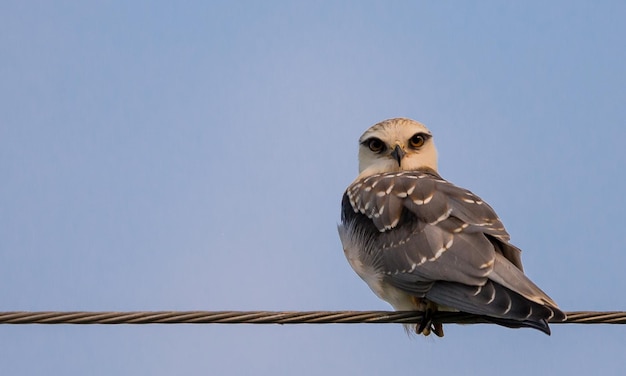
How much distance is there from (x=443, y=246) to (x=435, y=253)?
6 centimetres

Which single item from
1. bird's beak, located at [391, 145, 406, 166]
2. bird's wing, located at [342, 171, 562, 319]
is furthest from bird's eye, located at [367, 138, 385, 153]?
bird's wing, located at [342, 171, 562, 319]

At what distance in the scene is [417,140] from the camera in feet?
26.8

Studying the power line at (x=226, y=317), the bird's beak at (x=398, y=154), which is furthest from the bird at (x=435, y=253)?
the bird's beak at (x=398, y=154)

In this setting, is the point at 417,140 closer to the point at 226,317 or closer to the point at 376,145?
the point at 376,145

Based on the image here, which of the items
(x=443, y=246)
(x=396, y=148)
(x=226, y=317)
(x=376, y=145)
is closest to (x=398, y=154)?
(x=396, y=148)

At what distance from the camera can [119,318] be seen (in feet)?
14.3

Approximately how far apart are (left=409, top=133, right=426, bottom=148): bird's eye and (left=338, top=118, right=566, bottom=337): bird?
4.30 ft

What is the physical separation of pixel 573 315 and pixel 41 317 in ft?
8.00

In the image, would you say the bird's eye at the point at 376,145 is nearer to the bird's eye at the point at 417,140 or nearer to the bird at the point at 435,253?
the bird's eye at the point at 417,140

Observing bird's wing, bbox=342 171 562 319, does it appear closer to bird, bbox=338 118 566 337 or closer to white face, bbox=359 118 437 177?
bird, bbox=338 118 566 337

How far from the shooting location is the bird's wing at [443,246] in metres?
5.05

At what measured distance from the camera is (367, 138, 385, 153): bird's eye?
8070mm

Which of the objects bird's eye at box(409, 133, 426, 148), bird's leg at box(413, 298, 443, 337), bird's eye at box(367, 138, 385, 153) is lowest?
bird's leg at box(413, 298, 443, 337)

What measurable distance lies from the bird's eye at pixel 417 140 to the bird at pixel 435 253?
1.31 meters
